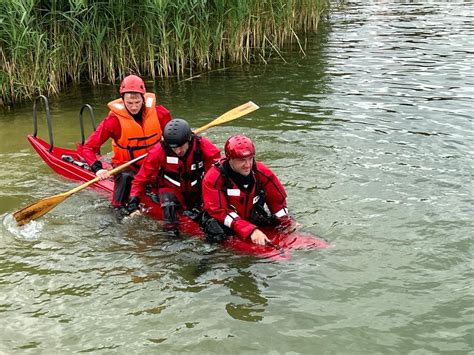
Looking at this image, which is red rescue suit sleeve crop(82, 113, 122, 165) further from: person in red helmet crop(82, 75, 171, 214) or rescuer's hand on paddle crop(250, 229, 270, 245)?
rescuer's hand on paddle crop(250, 229, 270, 245)

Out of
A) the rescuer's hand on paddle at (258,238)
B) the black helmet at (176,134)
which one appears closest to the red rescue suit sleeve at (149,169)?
the black helmet at (176,134)

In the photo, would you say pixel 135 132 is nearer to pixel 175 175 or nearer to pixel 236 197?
pixel 175 175

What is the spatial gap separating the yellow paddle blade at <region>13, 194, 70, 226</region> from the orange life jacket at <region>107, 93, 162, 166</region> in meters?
1.06

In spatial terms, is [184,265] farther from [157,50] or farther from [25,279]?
[157,50]

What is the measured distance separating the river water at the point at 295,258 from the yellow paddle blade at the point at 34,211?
7.8 inches

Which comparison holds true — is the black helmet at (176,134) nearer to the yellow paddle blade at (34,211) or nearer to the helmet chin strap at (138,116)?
the helmet chin strap at (138,116)

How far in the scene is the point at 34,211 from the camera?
5715 mm

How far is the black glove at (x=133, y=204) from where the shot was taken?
5.57 metres

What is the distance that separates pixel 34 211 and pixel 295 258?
9.17 feet

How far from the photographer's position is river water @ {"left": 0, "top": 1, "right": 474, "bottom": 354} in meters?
3.98

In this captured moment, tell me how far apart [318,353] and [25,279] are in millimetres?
2662

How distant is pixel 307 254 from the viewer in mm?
4910

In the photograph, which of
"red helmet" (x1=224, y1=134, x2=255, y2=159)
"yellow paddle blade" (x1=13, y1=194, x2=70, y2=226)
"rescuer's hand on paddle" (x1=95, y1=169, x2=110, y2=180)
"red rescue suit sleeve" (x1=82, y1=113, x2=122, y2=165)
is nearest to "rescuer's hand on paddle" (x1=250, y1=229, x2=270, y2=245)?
"red helmet" (x1=224, y1=134, x2=255, y2=159)

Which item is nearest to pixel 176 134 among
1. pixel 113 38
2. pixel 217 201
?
pixel 217 201
